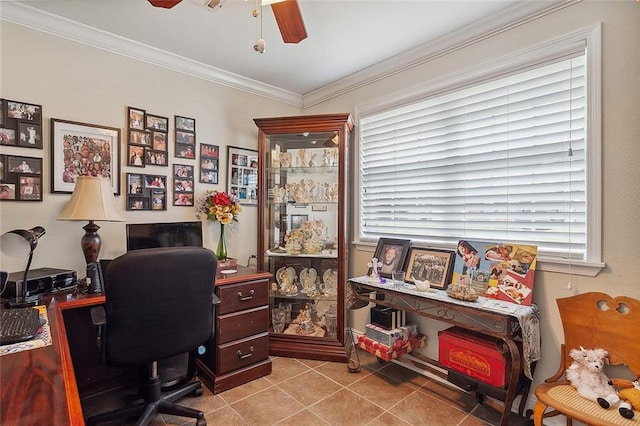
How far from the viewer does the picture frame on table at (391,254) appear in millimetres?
2508

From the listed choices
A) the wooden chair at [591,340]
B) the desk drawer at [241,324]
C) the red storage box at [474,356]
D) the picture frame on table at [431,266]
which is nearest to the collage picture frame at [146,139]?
the desk drawer at [241,324]

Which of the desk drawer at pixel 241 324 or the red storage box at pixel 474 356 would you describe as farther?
the desk drawer at pixel 241 324

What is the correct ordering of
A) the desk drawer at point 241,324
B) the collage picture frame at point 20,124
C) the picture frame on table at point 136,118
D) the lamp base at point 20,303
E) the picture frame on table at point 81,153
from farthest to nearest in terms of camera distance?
the picture frame on table at point 136,118 < the desk drawer at point 241,324 < the picture frame on table at point 81,153 < the collage picture frame at point 20,124 < the lamp base at point 20,303

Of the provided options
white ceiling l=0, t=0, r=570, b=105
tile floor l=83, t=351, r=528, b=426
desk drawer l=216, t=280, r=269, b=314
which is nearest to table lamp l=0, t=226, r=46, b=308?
tile floor l=83, t=351, r=528, b=426

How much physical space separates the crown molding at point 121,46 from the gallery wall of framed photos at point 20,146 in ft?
1.79

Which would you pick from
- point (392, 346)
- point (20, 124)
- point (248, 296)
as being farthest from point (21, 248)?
point (392, 346)

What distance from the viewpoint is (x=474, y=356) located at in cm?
190

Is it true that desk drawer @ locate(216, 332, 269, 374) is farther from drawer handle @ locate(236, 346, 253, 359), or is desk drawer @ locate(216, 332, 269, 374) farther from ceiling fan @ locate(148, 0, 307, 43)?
ceiling fan @ locate(148, 0, 307, 43)

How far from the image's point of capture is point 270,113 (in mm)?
3393

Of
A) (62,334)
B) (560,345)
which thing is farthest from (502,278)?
(62,334)

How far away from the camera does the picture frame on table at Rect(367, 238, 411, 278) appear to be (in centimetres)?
251

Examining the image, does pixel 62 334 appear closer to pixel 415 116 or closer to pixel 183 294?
pixel 183 294

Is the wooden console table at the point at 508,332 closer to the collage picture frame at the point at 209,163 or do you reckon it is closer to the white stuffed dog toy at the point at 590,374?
the white stuffed dog toy at the point at 590,374

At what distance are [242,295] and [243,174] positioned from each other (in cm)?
131
